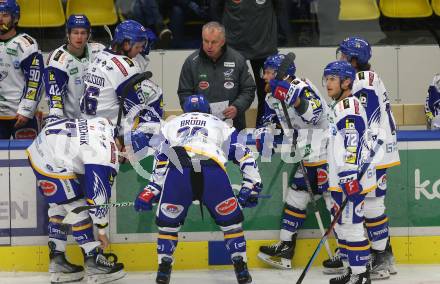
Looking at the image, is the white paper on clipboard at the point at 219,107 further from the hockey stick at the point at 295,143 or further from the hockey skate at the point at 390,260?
the hockey skate at the point at 390,260

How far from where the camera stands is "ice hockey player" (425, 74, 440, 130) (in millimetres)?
10133

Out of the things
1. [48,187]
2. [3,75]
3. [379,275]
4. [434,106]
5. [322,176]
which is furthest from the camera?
[434,106]

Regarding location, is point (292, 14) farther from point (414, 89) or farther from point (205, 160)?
point (205, 160)

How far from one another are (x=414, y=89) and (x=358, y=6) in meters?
0.90

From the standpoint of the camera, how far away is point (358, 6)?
450 inches

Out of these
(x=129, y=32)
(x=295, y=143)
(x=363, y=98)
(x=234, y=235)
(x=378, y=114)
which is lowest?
(x=234, y=235)

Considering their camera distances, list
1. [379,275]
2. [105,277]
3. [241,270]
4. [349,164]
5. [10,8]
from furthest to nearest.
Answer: [10,8] < [379,275] < [105,277] < [241,270] < [349,164]

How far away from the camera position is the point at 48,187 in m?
8.38

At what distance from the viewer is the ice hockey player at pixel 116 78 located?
8.80 m

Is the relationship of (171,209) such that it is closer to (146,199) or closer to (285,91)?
(146,199)

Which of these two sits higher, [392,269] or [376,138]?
[376,138]

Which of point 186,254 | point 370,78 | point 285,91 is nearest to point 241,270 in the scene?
point 186,254

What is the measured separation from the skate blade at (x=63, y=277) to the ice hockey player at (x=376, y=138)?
1996 mm

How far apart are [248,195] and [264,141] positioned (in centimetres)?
81
